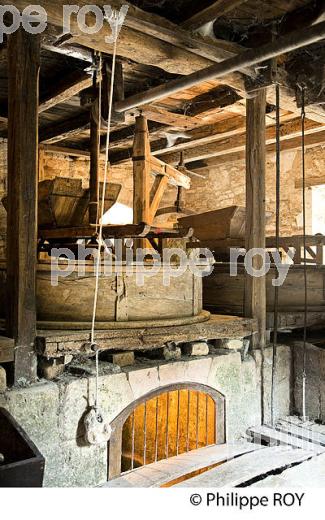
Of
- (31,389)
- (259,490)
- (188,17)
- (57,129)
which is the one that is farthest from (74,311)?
(57,129)

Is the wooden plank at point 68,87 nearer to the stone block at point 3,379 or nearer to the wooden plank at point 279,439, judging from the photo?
the stone block at point 3,379

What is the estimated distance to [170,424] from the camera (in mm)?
5906

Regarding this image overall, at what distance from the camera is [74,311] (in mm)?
4160

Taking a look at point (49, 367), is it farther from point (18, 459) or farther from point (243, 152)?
point (243, 152)

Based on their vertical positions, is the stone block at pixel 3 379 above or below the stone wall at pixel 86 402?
above

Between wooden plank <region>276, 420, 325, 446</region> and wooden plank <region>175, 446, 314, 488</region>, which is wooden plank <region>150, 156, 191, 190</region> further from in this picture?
wooden plank <region>175, 446, 314, 488</region>

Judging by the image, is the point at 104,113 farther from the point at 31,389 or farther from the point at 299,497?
the point at 299,497

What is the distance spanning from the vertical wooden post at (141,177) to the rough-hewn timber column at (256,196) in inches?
53.4

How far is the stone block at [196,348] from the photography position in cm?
466

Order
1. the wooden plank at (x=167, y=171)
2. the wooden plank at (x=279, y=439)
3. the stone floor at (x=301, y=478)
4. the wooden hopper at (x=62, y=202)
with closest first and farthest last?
the stone floor at (x=301, y=478) < the wooden plank at (x=279, y=439) < the wooden hopper at (x=62, y=202) < the wooden plank at (x=167, y=171)

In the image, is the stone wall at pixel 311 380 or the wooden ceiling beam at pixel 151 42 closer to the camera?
the wooden ceiling beam at pixel 151 42

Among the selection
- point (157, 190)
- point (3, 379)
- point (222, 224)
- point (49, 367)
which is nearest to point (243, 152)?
point (222, 224)

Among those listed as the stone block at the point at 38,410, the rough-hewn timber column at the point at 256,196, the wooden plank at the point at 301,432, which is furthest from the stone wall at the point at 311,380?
the stone block at the point at 38,410

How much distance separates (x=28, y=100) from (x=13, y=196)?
2.49 ft
